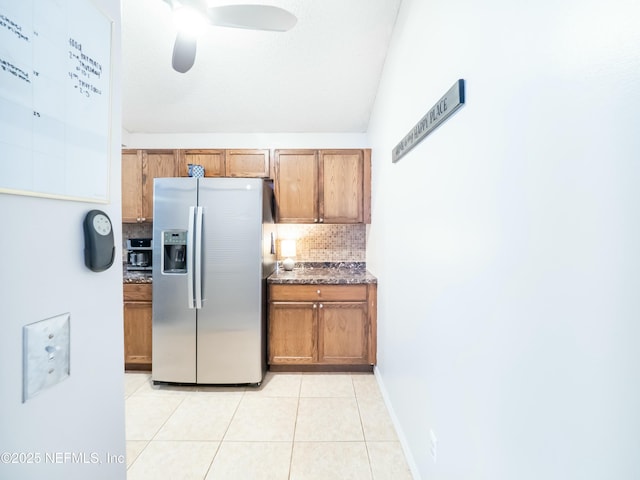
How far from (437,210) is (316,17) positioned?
1.49m

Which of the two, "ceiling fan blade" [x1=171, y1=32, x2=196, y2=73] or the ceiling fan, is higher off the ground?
the ceiling fan

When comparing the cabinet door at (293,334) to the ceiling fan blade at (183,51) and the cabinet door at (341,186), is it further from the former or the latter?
the ceiling fan blade at (183,51)

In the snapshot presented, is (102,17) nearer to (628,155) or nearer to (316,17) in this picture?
(628,155)

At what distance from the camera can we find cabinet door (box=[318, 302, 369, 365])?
8.92ft

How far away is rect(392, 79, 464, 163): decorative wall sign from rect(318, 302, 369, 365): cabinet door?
159 cm

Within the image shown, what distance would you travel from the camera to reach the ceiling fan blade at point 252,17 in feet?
4.62

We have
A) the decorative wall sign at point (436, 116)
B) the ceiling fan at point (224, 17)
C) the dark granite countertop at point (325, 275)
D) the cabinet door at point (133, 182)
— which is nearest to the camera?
the decorative wall sign at point (436, 116)

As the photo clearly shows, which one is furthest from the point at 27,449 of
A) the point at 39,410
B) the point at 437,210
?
the point at 437,210

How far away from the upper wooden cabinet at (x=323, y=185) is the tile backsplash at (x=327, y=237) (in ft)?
1.04

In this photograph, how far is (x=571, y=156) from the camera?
553mm

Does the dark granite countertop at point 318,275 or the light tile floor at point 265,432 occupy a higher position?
the dark granite countertop at point 318,275

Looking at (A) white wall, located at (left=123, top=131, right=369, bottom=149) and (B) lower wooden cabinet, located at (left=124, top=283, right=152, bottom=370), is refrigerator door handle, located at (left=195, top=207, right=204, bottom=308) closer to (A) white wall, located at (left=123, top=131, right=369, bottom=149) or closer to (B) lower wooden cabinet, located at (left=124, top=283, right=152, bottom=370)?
(B) lower wooden cabinet, located at (left=124, top=283, right=152, bottom=370)

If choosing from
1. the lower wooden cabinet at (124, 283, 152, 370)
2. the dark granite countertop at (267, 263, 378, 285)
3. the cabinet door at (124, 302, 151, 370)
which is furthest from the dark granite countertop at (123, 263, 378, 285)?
the cabinet door at (124, 302, 151, 370)

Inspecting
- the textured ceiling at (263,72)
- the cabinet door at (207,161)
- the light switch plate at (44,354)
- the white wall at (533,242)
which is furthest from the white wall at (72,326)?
the cabinet door at (207,161)
